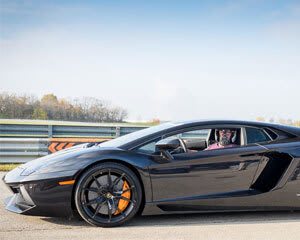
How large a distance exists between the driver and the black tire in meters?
1.13

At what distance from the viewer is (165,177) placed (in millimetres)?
4086

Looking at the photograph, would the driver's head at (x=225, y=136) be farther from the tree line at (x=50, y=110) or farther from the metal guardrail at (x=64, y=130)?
the tree line at (x=50, y=110)

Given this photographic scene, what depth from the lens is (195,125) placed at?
4.57m

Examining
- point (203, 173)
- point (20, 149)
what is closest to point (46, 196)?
point (203, 173)

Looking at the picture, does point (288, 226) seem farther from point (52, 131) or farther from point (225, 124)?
point (52, 131)

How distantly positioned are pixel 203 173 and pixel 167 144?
53 cm

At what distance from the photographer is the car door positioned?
4094 mm

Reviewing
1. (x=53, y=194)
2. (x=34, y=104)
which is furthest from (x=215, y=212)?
(x=34, y=104)

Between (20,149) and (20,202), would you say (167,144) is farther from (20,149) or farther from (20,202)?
(20,149)

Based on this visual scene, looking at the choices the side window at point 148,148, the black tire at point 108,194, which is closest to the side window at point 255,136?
the side window at point 148,148

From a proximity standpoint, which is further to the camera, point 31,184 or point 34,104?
point 34,104

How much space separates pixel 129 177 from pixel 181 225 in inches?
31.3

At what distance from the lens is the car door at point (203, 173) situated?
4094mm

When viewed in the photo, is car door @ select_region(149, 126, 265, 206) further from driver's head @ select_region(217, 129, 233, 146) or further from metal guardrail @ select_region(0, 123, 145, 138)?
metal guardrail @ select_region(0, 123, 145, 138)
